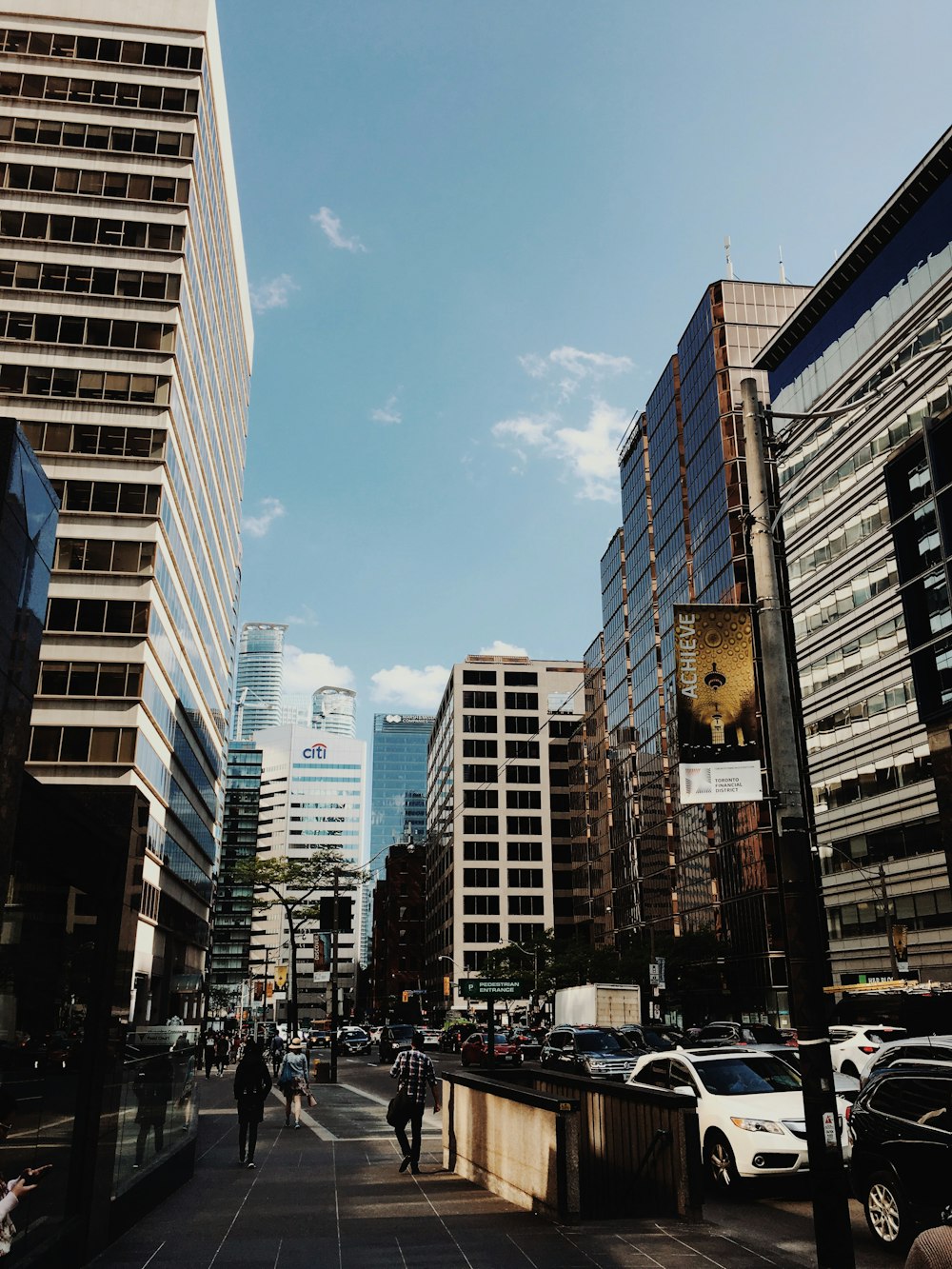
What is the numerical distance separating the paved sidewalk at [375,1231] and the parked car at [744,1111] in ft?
7.99

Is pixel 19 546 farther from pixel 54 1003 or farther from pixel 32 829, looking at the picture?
pixel 54 1003

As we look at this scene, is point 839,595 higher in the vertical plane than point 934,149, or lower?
lower

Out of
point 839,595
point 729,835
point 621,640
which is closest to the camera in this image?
point 839,595

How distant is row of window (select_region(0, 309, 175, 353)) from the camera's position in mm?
56781

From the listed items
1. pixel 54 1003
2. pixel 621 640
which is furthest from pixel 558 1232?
pixel 621 640

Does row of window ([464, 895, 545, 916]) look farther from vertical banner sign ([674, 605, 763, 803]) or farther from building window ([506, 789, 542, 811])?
vertical banner sign ([674, 605, 763, 803])

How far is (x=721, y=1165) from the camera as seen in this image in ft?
44.2

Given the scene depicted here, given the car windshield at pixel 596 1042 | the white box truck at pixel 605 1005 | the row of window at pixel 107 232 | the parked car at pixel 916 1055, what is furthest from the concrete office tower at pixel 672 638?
the parked car at pixel 916 1055

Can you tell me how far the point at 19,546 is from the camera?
25.5 feet

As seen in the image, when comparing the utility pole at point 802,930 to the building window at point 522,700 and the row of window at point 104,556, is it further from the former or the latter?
the building window at point 522,700

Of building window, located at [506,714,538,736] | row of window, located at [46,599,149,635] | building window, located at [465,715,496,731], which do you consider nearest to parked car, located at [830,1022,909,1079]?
row of window, located at [46,599,149,635]

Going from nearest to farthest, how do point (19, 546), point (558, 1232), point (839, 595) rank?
point (19, 546), point (558, 1232), point (839, 595)

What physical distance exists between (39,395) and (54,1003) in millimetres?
52217

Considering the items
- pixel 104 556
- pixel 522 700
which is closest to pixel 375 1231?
pixel 104 556
